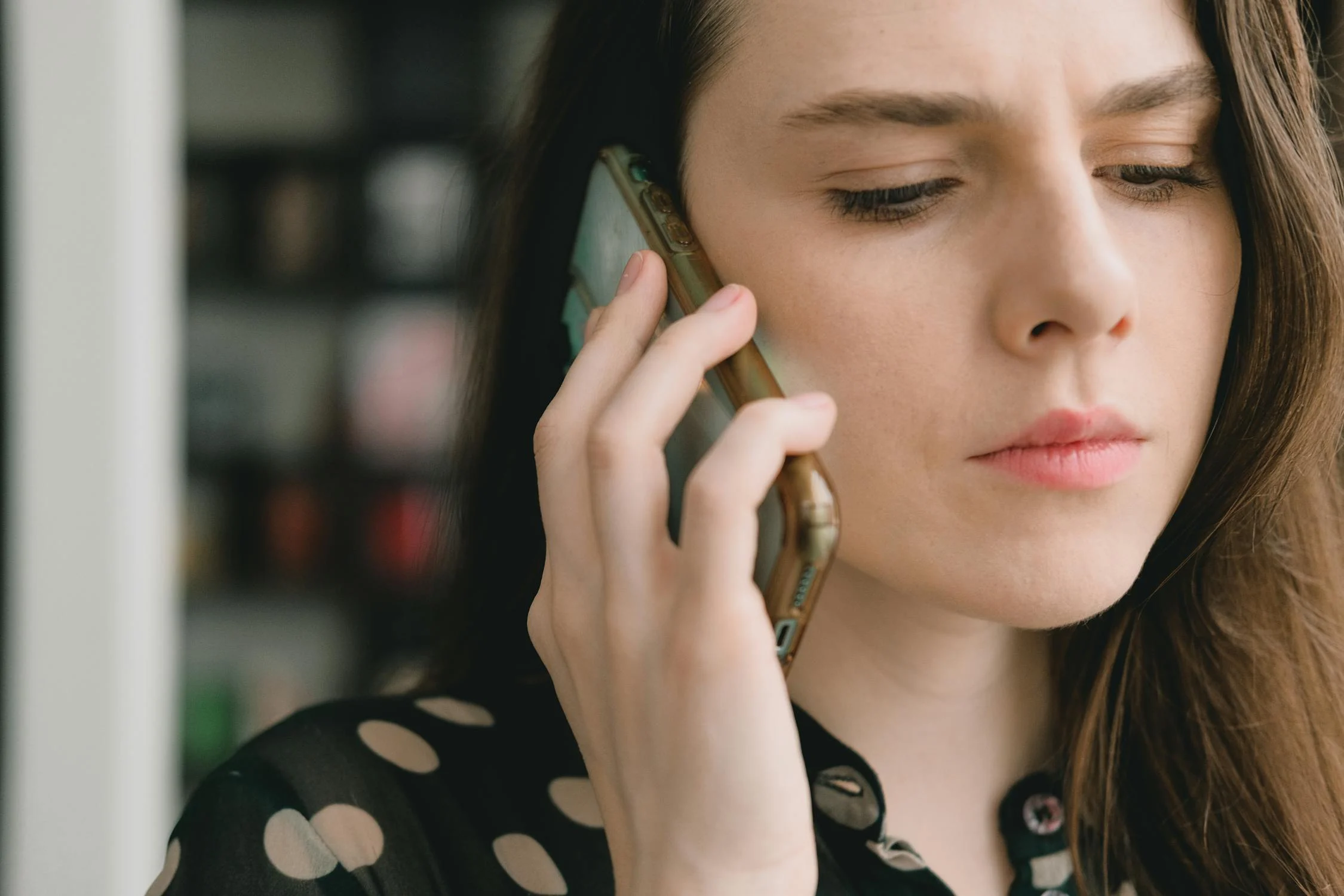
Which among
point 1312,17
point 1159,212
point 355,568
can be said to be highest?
point 1312,17

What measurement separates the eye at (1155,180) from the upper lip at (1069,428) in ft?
0.50

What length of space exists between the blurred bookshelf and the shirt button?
236 centimetres

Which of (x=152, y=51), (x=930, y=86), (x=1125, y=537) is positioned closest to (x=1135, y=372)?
(x=1125, y=537)

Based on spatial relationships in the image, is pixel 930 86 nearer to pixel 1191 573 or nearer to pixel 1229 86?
pixel 1229 86

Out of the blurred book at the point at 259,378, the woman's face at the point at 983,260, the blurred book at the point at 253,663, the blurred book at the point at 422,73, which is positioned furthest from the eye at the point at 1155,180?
the blurred book at the point at 253,663

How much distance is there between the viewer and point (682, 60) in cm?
87

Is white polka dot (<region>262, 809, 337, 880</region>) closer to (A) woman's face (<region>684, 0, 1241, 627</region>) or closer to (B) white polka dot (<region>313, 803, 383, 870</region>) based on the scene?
(B) white polka dot (<region>313, 803, 383, 870</region>)

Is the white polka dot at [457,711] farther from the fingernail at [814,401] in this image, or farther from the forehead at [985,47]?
the forehead at [985,47]

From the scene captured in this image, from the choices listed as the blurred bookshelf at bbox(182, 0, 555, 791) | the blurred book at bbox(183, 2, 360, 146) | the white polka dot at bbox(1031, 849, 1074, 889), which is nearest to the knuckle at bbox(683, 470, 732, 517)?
the white polka dot at bbox(1031, 849, 1074, 889)

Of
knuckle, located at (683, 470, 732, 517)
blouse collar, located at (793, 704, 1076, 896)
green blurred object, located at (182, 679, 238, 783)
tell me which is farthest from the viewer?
green blurred object, located at (182, 679, 238, 783)

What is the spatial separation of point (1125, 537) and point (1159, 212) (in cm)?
22

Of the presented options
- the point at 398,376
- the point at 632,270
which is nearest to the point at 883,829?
the point at 632,270

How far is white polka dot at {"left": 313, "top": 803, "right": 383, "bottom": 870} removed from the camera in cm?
79

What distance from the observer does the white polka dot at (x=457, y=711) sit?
93 cm
